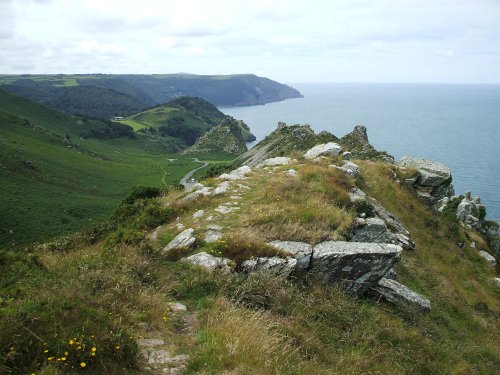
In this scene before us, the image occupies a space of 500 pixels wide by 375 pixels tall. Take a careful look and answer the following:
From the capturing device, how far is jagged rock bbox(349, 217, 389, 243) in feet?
48.2

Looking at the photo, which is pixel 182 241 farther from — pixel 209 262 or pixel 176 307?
pixel 176 307

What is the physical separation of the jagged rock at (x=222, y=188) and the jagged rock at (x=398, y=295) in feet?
26.0

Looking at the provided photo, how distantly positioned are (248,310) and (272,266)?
257cm

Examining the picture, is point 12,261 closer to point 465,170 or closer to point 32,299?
point 32,299

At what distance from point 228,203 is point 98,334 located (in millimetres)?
9814

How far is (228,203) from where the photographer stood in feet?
53.5

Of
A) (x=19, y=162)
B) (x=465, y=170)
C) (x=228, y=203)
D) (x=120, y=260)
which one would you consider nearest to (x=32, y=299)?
(x=120, y=260)

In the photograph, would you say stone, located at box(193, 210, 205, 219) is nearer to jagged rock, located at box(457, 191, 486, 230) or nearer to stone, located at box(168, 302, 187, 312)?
stone, located at box(168, 302, 187, 312)

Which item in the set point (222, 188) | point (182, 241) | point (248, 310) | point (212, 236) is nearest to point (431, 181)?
point (222, 188)

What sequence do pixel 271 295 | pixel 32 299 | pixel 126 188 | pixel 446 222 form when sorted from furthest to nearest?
1. pixel 126 188
2. pixel 446 222
3. pixel 271 295
4. pixel 32 299

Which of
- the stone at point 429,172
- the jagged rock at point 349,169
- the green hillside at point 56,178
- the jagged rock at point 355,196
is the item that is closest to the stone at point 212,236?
the jagged rock at point 355,196

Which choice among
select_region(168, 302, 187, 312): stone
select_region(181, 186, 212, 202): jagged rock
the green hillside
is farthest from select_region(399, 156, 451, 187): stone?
the green hillside

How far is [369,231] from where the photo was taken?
14.9m

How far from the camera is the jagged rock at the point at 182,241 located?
12.5 metres
